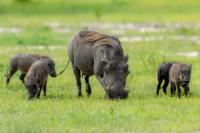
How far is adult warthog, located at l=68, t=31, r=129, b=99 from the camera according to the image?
1661 centimetres

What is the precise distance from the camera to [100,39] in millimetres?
17938

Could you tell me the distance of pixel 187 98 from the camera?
17.3 metres

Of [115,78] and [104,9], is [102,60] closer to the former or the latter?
[115,78]

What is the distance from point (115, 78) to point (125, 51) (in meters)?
12.7

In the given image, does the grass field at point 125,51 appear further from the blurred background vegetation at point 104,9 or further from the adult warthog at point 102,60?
the adult warthog at point 102,60

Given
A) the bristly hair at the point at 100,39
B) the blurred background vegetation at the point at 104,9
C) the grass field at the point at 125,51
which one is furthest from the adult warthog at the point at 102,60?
the blurred background vegetation at the point at 104,9

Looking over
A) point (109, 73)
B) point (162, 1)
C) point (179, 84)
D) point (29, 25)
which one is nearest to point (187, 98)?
point (179, 84)

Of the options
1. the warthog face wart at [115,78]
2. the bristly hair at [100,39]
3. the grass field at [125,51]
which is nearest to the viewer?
the grass field at [125,51]

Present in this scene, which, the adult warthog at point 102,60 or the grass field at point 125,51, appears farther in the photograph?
the adult warthog at point 102,60

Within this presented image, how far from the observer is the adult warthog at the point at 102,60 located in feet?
54.5

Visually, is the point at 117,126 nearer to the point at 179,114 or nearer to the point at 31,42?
the point at 179,114

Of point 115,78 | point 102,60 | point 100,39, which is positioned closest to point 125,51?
point 100,39

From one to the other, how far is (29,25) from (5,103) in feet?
95.1

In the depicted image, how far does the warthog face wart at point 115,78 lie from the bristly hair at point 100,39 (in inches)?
16.9
